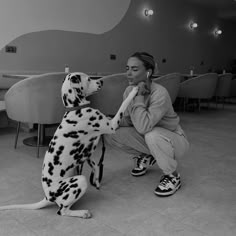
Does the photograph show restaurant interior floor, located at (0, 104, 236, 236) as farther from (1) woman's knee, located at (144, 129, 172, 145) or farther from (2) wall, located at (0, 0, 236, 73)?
(2) wall, located at (0, 0, 236, 73)

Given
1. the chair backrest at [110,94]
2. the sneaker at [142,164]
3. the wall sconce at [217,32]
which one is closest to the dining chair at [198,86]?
the chair backrest at [110,94]

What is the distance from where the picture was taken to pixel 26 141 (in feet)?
10.5

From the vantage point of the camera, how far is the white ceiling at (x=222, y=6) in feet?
24.5

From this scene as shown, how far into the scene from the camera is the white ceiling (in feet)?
24.5

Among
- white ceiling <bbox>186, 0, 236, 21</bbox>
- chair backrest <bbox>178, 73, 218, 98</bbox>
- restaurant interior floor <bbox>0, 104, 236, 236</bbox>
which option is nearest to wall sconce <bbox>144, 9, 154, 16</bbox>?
white ceiling <bbox>186, 0, 236, 21</bbox>

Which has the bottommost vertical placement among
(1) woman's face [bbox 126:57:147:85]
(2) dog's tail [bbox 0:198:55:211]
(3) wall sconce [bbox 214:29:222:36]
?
(2) dog's tail [bbox 0:198:55:211]

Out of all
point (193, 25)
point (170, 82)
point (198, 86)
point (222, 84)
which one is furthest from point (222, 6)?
point (170, 82)

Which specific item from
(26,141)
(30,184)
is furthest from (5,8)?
(30,184)

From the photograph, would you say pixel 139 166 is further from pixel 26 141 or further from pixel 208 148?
pixel 26 141

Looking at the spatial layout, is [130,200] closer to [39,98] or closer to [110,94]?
[39,98]

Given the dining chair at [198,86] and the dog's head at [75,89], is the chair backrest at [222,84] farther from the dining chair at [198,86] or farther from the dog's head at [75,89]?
the dog's head at [75,89]

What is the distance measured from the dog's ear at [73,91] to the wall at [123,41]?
2.98m

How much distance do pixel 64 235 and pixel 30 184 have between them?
716 millimetres

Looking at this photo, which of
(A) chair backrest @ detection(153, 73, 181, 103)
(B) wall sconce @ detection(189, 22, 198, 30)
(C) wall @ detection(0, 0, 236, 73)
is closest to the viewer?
(A) chair backrest @ detection(153, 73, 181, 103)
